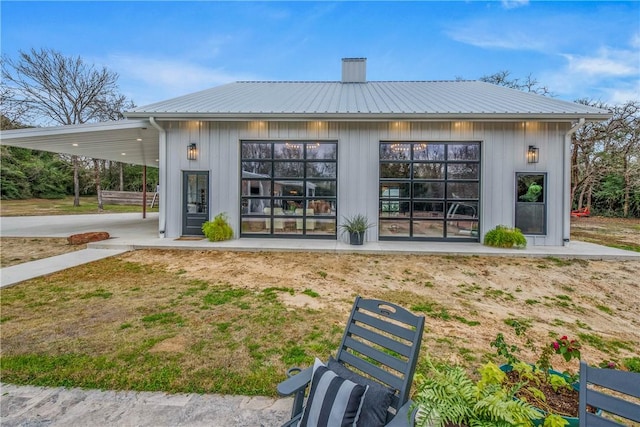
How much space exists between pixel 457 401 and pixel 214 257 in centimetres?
604

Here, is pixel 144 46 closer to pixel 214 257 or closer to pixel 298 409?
pixel 214 257

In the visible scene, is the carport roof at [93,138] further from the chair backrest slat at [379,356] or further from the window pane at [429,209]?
the chair backrest slat at [379,356]

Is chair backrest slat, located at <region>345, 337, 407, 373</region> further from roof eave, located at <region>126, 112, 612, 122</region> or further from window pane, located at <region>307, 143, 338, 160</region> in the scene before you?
window pane, located at <region>307, 143, 338, 160</region>

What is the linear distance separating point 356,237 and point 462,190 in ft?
10.7

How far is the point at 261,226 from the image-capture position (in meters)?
8.35

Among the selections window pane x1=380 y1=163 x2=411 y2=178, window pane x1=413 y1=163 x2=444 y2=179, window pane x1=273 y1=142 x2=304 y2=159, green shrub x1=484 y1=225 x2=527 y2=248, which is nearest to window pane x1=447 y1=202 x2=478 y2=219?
green shrub x1=484 y1=225 x2=527 y2=248

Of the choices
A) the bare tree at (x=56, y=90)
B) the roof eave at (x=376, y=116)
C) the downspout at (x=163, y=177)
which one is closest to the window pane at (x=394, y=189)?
the roof eave at (x=376, y=116)

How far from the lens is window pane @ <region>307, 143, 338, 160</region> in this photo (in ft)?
26.7

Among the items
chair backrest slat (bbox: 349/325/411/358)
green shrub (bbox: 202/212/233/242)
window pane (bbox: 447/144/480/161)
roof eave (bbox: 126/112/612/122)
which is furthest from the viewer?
window pane (bbox: 447/144/480/161)

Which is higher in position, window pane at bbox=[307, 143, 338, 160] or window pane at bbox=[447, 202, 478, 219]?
window pane at bbox=[307, 143, 338, 160]

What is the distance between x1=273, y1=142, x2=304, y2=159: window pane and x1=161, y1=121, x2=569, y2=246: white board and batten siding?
0.24 m

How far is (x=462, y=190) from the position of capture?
796 centimetres

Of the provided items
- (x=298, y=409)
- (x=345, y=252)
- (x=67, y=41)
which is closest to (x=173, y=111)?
(x=345, y=252)

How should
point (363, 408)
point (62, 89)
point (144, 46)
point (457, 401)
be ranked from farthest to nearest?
point (144, 46) < point (62, 89) < point (363, 408) < point (457, 401)
